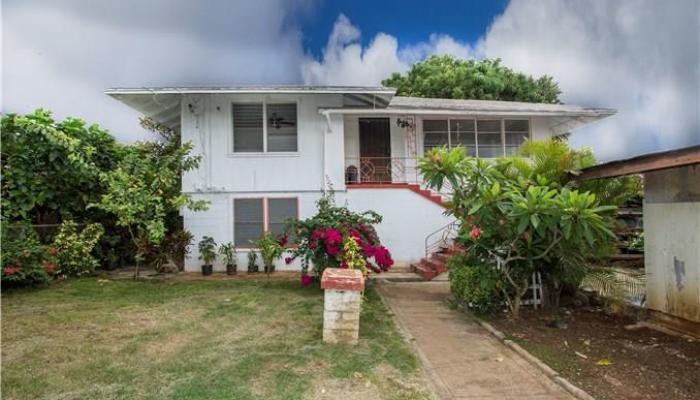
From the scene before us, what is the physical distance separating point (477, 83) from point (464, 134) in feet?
38.6

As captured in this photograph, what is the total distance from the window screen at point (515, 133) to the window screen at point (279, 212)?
7.71 m

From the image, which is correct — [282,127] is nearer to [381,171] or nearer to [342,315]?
[381,171]

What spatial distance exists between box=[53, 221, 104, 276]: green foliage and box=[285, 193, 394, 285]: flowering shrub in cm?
536

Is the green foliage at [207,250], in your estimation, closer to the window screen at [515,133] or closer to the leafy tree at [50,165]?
the leafy tree at [50,165]

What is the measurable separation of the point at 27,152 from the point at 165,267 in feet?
14.6

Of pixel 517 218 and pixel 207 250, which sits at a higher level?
pixel 517 218

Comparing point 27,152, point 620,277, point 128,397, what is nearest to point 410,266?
point 620,277

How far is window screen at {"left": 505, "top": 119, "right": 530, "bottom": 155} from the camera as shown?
1541cm

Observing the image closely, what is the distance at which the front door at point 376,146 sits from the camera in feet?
48.9

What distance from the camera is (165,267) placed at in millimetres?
12648

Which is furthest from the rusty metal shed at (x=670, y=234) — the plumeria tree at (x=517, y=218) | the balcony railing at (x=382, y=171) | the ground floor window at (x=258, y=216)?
the ground floor window at (x=258, y=216)

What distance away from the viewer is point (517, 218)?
6.51 m

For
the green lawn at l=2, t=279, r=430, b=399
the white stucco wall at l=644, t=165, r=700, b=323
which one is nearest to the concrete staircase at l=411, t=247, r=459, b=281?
the green lawn at l=2, t=279, r=430, b=399

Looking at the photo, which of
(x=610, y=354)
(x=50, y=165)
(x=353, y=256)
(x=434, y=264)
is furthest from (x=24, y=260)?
(x=610, y=354)
